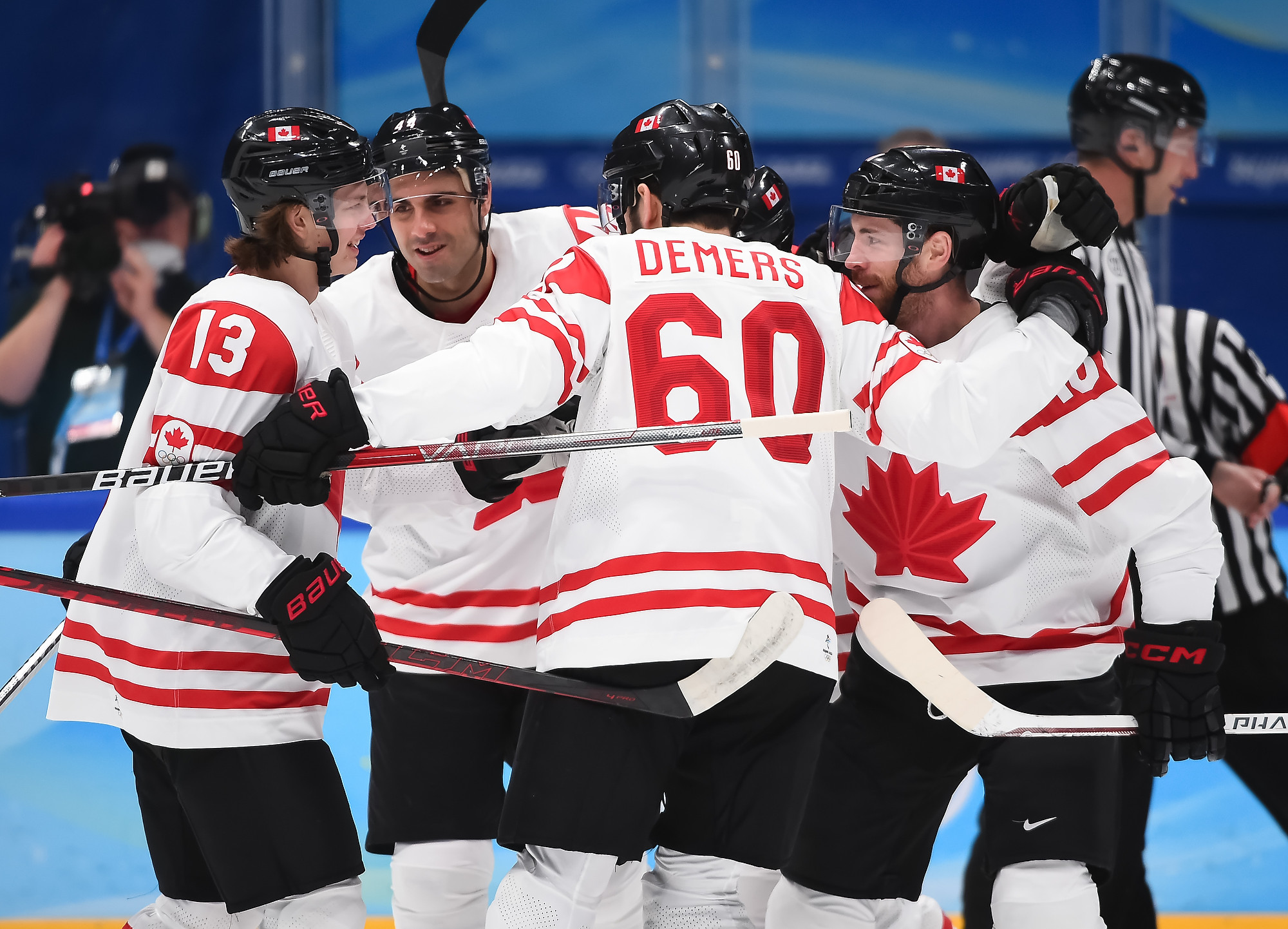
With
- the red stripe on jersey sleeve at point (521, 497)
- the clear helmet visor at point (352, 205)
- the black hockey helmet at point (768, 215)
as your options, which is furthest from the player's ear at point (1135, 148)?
A: the clear helmet visor at point (352, 205)

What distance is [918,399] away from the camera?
2.00 m

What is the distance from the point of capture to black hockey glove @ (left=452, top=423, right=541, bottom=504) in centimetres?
233

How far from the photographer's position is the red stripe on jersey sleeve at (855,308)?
6.68 feet

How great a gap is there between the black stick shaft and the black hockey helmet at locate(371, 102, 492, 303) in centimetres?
87

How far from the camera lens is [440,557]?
2.61 meters

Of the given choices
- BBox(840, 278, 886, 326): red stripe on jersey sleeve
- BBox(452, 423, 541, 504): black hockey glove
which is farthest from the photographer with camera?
BBox(840, 278, 886, 326): red stripe on jersey sleeve

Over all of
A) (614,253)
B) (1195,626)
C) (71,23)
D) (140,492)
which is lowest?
(1195,626)

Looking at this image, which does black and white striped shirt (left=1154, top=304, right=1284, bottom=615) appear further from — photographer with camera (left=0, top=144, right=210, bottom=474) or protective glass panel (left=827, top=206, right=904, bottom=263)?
photographer with camera (left=0, top=144, right=210, bottom=474)

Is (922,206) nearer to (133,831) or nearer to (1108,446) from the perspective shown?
(1108,446)

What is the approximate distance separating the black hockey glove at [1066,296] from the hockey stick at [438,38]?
1323 millimetres

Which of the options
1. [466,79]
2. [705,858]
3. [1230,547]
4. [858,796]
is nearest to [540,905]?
[705,858]

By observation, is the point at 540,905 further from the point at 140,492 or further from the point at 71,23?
the point at 71,23

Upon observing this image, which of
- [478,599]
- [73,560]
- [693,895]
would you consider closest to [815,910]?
[693,895]

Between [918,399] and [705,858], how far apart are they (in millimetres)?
710
